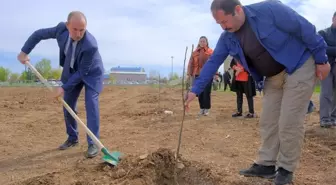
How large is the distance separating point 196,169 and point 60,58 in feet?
8.27

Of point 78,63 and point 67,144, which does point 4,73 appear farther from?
point 78,63

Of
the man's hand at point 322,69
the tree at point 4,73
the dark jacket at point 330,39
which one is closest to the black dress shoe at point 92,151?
the man's hand at point 322,69

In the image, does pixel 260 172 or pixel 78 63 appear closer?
pixel 260 172

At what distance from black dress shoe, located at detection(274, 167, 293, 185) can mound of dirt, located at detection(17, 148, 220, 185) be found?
0.58m

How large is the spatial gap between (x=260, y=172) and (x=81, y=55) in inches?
104

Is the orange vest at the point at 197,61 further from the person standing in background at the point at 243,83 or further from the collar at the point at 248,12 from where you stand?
the collar at the point at 248,12

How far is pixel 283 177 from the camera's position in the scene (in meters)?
3.61

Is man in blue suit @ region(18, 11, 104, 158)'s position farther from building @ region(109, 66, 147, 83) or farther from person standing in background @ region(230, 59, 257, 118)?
building @ region(109, 66, 147, 83)

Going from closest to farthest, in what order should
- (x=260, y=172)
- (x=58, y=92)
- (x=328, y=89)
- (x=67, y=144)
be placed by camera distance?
(x=260, y=172) → (x=58, y=92) → (x=67, y=144) → (x=328, y=89)

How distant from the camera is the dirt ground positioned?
3842 mm

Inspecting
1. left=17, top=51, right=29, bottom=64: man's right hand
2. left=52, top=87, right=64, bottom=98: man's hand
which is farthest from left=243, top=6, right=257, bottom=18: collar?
left=17, top=51, right=29, bottom=64: man's right hand

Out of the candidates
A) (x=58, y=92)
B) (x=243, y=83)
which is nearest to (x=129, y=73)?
(x=243, y=83)

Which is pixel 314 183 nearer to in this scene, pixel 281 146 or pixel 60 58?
pixel 281 146

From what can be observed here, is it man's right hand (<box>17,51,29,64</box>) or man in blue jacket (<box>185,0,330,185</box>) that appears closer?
man in blue jacket (<box>185,0,330,185</box>)
